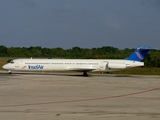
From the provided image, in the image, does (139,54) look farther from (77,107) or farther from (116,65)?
(77,107)

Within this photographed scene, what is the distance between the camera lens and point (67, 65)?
1866 inches

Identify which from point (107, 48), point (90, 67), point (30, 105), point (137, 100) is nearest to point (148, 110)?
point (137, 100)

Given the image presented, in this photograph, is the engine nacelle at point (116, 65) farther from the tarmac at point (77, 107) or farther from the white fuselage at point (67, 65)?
the tarmac at point (77, 107)

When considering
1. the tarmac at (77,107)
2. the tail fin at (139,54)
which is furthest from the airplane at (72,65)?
the tarmac at (77,107)

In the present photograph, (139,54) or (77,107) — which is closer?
(77,107)

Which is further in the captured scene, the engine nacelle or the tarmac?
the engine nacelle

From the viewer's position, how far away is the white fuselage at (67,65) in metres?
47.1

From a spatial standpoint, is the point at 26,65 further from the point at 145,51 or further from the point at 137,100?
the point at 137,100

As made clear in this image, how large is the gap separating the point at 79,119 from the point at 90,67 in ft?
A: 109

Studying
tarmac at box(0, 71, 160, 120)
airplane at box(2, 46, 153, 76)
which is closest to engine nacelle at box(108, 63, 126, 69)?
airplane at box(2, 46, 153, 76)

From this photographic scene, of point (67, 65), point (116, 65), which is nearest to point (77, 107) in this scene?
point (67, 65)

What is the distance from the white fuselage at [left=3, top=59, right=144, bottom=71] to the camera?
47125 mm

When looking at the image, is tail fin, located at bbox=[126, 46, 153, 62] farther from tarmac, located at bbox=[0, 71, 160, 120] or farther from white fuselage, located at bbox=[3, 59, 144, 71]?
tarmac, located at bbox=[0, 71, 160, 120]

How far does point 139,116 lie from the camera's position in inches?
619
